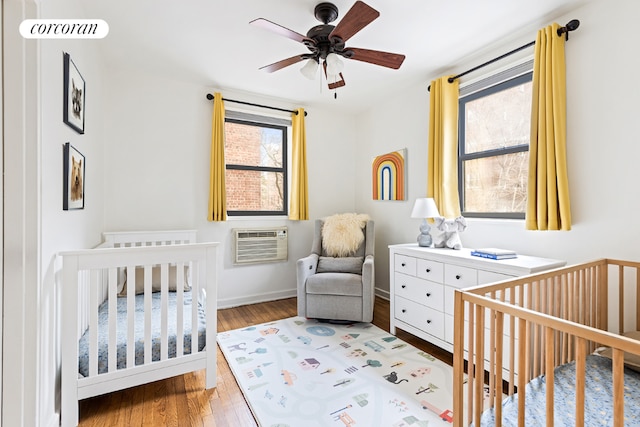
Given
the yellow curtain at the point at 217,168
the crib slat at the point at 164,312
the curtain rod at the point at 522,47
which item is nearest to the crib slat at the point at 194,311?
the crib slat at the point at 164,312

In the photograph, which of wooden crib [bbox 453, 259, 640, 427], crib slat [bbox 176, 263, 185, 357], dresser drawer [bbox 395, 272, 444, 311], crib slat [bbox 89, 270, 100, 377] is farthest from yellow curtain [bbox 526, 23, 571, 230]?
crib slat [bbox 89, 270, 100, 377]

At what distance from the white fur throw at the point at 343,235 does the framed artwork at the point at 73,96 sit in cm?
228

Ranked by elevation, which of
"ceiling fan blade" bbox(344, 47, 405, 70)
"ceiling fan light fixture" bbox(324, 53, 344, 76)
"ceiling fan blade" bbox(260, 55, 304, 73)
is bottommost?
"ceiling fan light fixture" bbox(324, 53, 344, 76)

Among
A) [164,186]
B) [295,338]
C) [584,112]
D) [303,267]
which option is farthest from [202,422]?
[584,112]

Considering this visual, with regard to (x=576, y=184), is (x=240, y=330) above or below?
below

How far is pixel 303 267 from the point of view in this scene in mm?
2781

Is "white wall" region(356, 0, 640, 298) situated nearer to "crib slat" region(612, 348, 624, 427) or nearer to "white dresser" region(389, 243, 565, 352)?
"white dresser" region(389, 243, 565, 352)

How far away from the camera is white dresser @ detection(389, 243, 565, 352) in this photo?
1.84 m

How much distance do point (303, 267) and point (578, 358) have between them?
85.1 inches

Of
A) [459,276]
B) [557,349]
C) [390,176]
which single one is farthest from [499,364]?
[390,176]

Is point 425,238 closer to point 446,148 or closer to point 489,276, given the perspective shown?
point 489,276

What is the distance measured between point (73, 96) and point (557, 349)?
3080 millimetres

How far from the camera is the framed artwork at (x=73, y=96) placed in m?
1.61

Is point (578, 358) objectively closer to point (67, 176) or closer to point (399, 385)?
point (399, 385)
